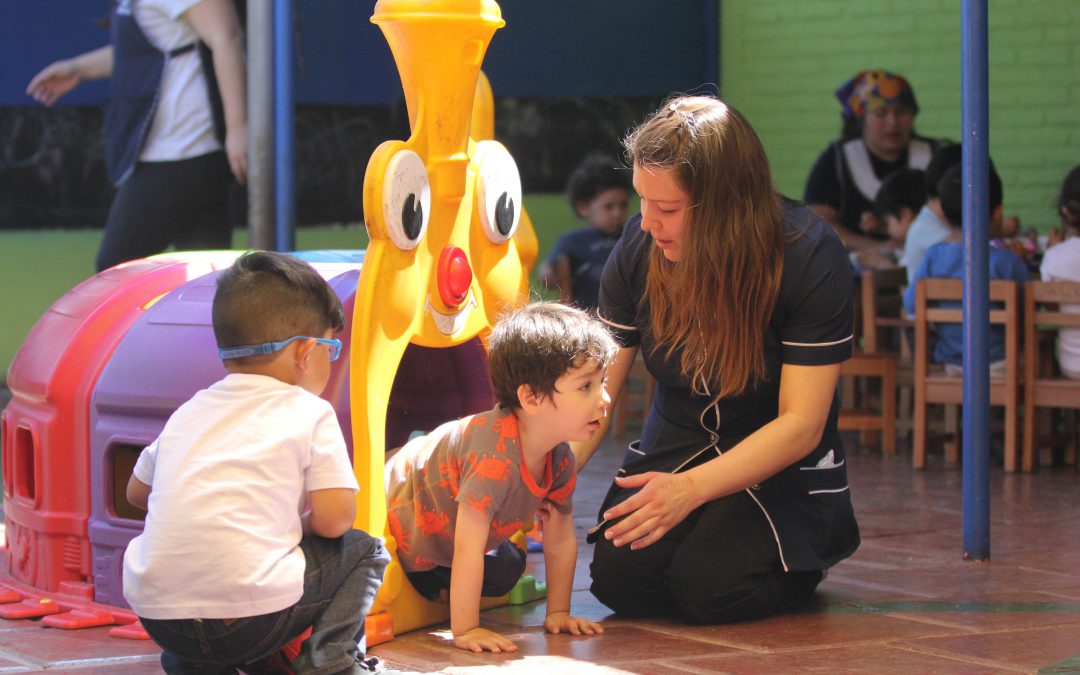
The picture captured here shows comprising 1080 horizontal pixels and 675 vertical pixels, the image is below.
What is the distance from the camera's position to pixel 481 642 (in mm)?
3066

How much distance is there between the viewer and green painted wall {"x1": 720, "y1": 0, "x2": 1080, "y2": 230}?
8.53 metres

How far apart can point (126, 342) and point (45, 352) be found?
290 millimetres

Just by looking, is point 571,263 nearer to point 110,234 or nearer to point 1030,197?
point 110,234

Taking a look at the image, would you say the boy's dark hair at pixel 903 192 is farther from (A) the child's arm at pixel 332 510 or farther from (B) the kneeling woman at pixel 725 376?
(A) the child's arm at pixel 332 510

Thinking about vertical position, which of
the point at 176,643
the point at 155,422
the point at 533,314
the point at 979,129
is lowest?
the point at 176,643

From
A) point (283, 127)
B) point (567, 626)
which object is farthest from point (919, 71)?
point (567, 626)

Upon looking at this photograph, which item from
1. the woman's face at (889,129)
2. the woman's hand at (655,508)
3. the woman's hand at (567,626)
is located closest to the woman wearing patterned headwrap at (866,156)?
the woman's face at (889,129)

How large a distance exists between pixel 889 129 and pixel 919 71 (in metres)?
1.41

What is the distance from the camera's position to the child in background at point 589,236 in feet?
23.2

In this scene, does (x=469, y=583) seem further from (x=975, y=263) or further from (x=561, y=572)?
(x=975, y=263)

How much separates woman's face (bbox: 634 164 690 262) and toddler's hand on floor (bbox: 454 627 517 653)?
951 millimetres

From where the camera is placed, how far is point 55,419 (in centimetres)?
354

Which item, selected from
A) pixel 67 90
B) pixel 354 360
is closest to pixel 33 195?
pixel 67 90

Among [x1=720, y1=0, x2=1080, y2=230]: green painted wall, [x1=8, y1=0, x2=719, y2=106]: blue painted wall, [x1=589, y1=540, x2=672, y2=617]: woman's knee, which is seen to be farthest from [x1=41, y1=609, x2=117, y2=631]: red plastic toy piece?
[x1=720, y1=0, x2=1080, y2=230]: green painted wall
